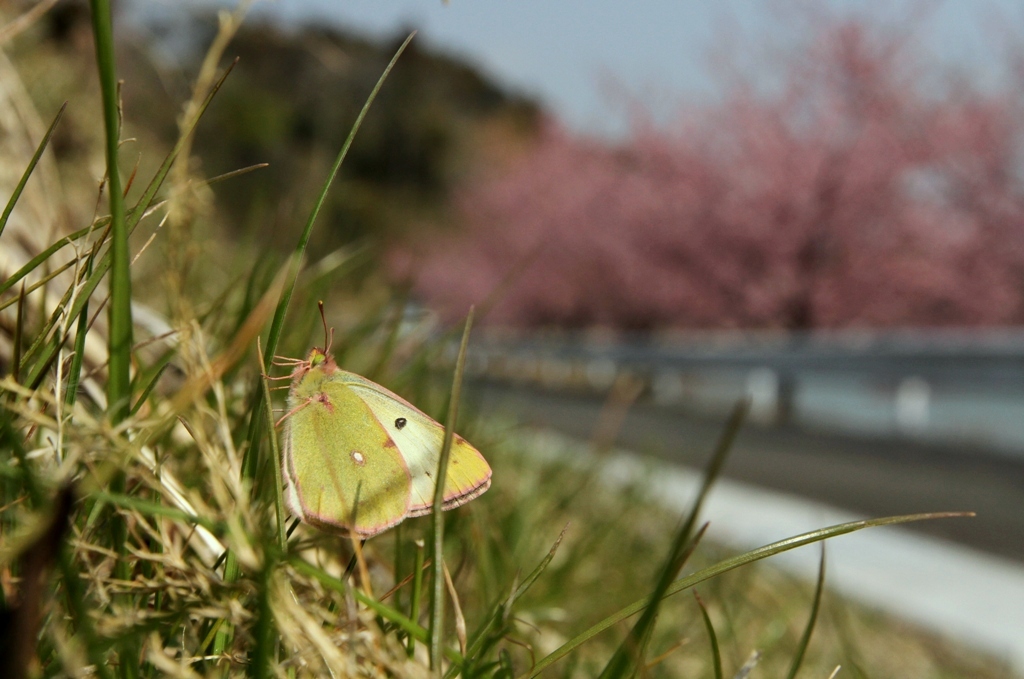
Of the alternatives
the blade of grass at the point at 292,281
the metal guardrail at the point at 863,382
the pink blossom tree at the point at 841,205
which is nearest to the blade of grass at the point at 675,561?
the blade of grass at the point at 292,281

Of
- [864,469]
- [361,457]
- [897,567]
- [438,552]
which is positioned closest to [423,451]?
[361,457]

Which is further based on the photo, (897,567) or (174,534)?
(897,567)

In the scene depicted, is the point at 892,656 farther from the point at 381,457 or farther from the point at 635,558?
the point at 381,457

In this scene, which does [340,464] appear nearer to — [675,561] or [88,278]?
[88,278]

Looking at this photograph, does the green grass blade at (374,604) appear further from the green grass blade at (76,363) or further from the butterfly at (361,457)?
the green grass blade at (76,363)

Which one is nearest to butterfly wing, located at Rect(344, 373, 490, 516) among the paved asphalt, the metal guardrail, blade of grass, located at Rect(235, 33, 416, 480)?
blade of grass, located at Rect(235, 33, 416, 480)

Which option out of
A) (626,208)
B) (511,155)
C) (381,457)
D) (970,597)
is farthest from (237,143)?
(511,155)
